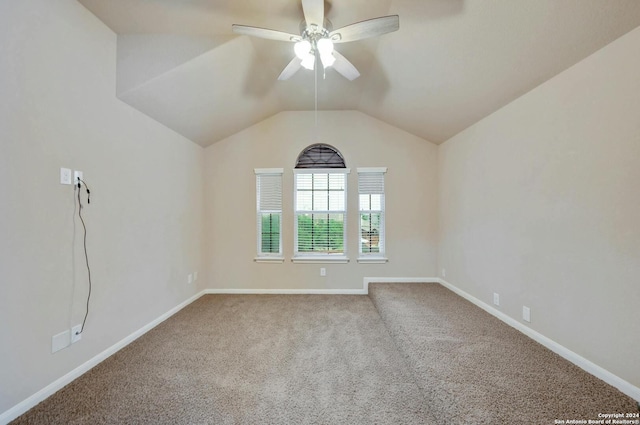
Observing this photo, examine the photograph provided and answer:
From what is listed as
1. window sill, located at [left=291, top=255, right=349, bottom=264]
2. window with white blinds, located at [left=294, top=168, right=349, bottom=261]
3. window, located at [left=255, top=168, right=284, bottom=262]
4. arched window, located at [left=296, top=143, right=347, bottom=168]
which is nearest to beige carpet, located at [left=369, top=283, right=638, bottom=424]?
window sill, located at [left=291, top=255, right=349, bottom=264]

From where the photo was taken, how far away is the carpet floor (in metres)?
1.54

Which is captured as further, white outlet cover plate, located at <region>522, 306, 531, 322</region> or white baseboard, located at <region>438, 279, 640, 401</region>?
white outlet cover plate, located at <region>522, 306, 531, 322</region>

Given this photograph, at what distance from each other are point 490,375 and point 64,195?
11.1ft

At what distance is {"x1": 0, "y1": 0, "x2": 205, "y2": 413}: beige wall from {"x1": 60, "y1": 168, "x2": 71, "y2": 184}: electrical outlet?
0.04m

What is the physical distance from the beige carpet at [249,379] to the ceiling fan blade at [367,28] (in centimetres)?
260

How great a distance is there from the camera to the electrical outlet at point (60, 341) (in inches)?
69.6

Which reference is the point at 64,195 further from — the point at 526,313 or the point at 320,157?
the point at 526,313

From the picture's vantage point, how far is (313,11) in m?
1.67

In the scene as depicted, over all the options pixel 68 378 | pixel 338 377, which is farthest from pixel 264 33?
pixel 68 378

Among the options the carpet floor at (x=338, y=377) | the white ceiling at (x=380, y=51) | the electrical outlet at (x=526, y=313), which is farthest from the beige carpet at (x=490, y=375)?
the white ceiling at (x=380, y=51)

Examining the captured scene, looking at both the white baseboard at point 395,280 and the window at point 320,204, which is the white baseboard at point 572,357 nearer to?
the white baseboard at point 395,280

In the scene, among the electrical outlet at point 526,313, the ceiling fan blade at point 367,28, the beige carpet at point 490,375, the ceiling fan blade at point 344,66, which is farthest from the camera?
the electrical outlet at point 526,313

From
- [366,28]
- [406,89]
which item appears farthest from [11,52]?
[406,89]

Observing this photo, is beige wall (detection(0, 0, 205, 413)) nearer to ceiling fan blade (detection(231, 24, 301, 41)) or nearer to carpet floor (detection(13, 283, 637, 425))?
carpet floor (detection(13, 283, 637, 425))
